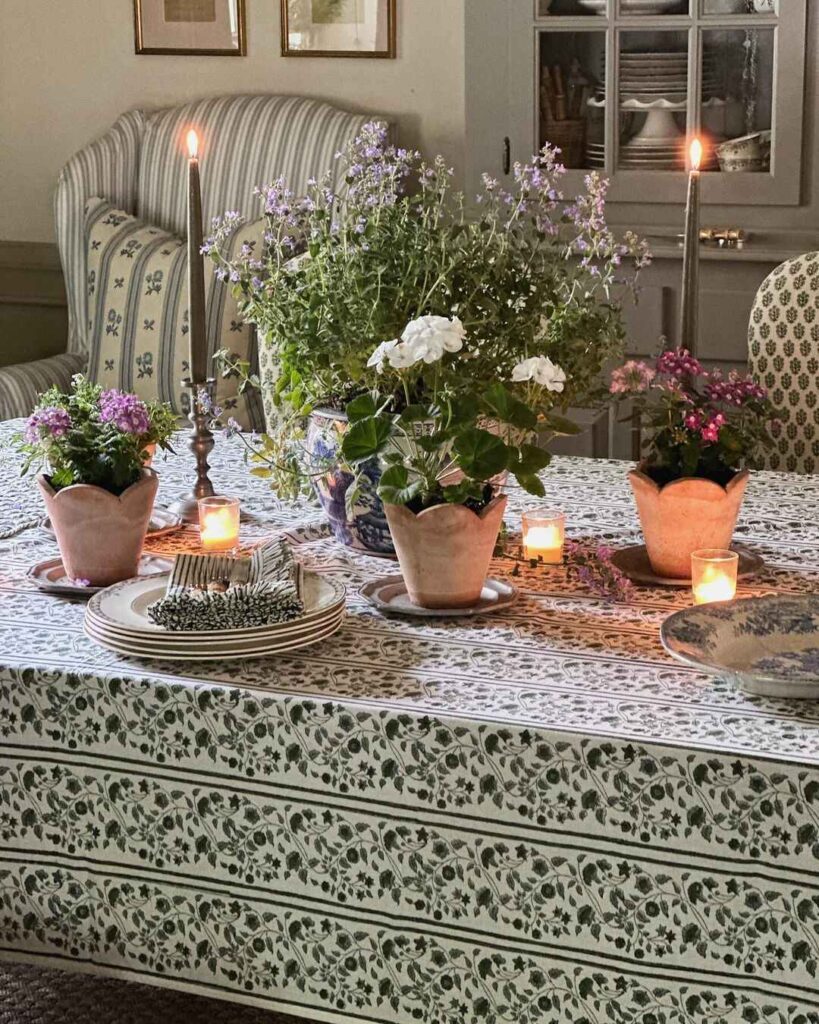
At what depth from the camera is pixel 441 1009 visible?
1319 mm

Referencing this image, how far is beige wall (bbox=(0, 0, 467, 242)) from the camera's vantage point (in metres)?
3.75

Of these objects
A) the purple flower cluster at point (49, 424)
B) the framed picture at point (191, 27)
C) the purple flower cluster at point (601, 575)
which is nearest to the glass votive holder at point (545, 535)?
the purple flower cluster at point (601, 575)

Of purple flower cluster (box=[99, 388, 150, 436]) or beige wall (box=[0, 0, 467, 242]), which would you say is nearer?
purple flower cluster (box=[99, 388, 150, 436])

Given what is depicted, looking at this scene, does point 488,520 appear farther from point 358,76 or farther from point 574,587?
point 358,76

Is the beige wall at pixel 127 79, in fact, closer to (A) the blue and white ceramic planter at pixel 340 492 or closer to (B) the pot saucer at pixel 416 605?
(A) the blue and white ceramic planter at pixel 340 492

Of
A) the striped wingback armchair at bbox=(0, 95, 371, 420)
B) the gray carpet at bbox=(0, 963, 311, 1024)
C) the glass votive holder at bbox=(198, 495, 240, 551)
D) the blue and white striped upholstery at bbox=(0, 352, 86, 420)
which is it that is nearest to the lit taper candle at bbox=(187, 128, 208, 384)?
the glass votive holder at bbox=(198, 495, 240, 551)

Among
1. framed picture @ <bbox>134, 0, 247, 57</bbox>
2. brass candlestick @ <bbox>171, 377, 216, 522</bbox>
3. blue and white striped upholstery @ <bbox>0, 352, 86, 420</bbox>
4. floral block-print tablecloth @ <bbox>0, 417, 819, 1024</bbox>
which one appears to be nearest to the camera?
floral block-print tablecloth @ <bbox>0, 417, 819, 1024</bbox>

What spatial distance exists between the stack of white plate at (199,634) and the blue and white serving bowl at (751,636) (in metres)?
0.33

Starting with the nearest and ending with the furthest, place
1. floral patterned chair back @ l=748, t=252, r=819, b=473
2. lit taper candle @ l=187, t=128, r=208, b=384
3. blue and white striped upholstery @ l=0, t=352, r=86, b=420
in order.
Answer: lit taper candle @ l=187, t=128, r=208, b=384, floral patterned chair back @ l=748, t=252, r=819, b=473, blue and white striped upholstery @ l=0, t=352, r=86, b=420

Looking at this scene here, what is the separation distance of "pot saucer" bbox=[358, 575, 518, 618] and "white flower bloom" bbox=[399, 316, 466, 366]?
0.87ft

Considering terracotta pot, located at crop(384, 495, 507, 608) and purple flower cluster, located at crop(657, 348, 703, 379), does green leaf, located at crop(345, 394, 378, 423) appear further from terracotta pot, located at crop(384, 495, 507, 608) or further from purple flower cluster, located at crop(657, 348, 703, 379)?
purple flower cluster, located at crop(657, 348, 703, 379)

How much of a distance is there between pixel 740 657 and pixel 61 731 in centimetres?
64

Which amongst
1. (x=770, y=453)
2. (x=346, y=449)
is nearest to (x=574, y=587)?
(x=346, y=449)

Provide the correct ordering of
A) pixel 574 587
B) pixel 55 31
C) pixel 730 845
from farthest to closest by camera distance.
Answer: pixel 55 31 < pixel 574 587 < pixel 730 845
